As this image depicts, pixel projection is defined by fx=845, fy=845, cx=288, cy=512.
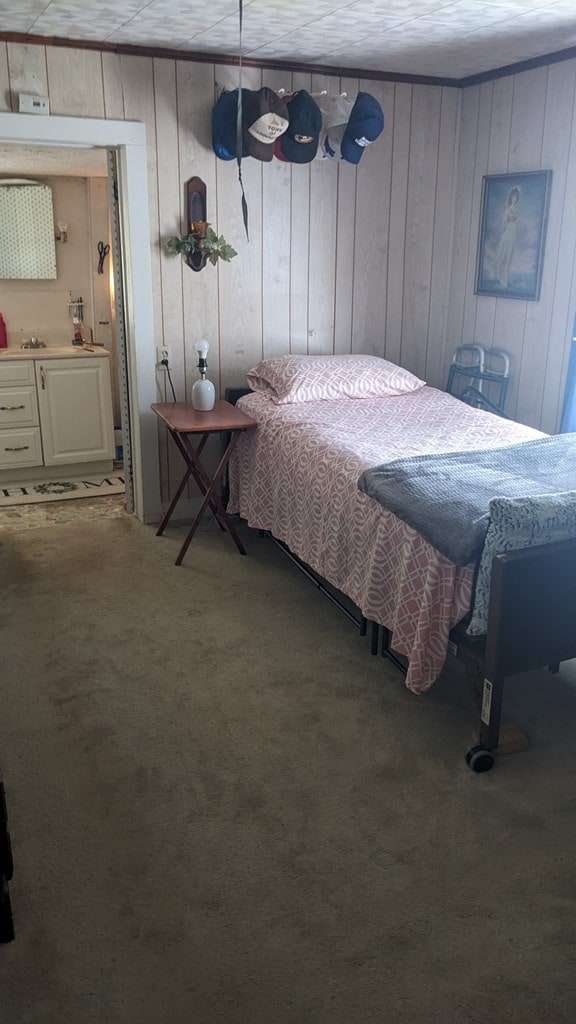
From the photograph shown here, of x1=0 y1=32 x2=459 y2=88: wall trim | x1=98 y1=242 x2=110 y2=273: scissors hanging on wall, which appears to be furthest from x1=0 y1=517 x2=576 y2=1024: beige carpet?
x1=98 y1=242 x2=110 y2=273: scissors hanging on wall

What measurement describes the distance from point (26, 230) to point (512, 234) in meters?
3.24

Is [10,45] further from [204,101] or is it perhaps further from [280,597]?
[280,597]

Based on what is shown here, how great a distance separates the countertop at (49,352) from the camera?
5266 millimetres

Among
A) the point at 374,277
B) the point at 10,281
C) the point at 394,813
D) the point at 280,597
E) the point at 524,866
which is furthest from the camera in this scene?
the point at 10,281

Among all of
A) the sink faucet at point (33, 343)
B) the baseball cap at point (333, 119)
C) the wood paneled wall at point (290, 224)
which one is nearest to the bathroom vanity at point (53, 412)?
the sink faucet at point (33, 343)

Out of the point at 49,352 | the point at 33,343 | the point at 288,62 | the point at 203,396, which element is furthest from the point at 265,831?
the point at 33,343

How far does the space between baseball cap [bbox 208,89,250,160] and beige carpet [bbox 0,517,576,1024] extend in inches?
89.2

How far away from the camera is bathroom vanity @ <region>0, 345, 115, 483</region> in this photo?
5281 mm

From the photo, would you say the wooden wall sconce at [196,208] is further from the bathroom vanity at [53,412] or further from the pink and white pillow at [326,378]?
the bathroom vanity at [53,412]

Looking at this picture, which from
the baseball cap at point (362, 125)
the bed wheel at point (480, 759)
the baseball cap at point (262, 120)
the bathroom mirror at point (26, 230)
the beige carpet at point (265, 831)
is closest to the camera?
the beige carpet at point (265, 831)

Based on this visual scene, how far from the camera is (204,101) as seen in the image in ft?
13.7

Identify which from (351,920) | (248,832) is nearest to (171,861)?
(248,832)

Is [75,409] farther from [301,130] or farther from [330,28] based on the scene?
[330,28]

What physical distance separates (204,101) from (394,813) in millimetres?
3481
